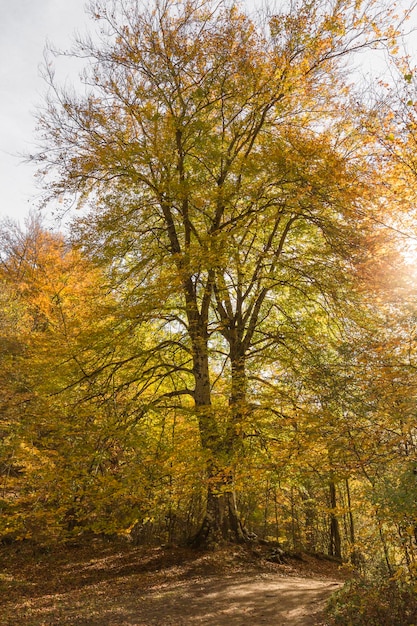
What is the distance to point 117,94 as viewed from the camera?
9539mm

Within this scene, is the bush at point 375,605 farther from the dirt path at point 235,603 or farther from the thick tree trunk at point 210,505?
the thick tree trunk at point 210,505

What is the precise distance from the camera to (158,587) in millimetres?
8188

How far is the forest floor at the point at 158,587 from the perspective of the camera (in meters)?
6.31

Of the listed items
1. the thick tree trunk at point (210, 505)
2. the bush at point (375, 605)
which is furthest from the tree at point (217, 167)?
the bush at point (375, 605)

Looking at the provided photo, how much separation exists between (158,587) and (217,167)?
926cm

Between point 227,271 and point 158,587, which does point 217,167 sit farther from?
point 158,587

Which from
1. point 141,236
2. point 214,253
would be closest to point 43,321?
point 141,236

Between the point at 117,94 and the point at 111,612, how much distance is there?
397 inches

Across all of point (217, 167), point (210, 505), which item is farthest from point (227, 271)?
point (210, 505)

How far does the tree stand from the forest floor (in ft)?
3.54

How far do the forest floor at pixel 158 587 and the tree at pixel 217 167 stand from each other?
1.08m

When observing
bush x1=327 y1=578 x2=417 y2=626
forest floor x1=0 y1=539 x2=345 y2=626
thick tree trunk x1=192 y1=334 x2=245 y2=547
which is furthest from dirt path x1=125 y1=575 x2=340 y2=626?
thick tree trunk x1=192 y1=334 x2=245 y2=547

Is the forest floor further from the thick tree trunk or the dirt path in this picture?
the thick tree trunk

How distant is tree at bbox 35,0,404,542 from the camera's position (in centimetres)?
809
